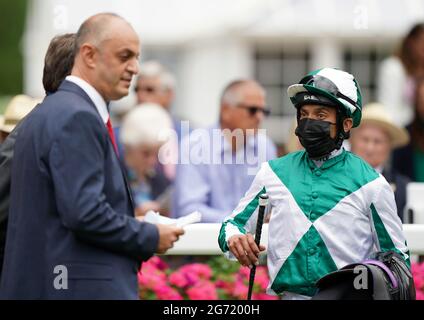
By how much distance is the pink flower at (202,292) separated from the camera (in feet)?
20.4

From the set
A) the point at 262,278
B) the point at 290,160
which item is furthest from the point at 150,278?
the point at 290,160

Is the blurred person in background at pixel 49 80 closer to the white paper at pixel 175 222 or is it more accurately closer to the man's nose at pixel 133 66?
the man's nose at pixel 133 66

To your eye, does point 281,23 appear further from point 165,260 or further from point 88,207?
point 88,207

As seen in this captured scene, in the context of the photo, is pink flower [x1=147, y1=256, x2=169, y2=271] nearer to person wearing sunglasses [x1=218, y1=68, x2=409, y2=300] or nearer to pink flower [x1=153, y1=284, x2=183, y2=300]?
pink flower [x1=153, y1=284, x2=183, y2=300]

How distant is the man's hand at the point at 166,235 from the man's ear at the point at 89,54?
2.23ft

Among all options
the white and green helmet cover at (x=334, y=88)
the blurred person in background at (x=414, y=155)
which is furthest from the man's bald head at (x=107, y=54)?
the blurred person in background at (x=414, y=155)

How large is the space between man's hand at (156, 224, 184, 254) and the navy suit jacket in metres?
0.03

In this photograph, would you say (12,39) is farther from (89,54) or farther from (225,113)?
(89,54)

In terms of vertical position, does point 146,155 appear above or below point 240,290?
above

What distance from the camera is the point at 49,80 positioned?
5340 millimetres

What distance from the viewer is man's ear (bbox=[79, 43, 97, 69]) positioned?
4.73m

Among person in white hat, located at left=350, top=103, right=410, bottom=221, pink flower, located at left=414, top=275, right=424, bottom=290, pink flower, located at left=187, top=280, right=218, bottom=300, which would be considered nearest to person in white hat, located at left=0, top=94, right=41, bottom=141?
pink flower, located at left=187, top=280, right=218, bottom=300

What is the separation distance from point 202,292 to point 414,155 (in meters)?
3.49
